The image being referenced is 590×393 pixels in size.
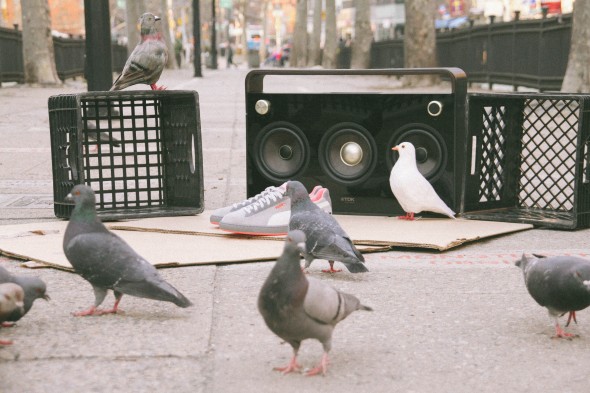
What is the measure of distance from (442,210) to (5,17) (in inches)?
1588

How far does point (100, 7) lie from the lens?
28.1 ft

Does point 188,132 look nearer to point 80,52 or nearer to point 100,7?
point 100,7

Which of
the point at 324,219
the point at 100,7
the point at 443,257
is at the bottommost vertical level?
the point at 443,257

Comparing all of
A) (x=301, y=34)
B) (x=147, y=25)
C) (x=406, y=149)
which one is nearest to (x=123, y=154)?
(x=147, y=25)

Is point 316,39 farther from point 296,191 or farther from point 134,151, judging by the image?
point 296,191

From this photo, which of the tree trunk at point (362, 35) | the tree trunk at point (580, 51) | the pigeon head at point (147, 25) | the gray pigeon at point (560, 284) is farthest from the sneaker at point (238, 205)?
the tree trunk at point (362, 35)

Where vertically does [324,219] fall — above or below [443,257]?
above

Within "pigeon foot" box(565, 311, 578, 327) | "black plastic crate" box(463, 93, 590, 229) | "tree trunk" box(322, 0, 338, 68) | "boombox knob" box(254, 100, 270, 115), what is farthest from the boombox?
"tree trunk" box(322, 0, 338, 68)

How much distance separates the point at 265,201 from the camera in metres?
5.02

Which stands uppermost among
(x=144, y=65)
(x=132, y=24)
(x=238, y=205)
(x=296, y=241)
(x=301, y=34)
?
(x=132, y=24)

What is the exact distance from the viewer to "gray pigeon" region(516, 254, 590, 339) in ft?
10.3

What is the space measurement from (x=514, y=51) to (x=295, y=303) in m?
19.6

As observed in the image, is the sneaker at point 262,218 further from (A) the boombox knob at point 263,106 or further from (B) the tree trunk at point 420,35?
(B) the tree trunk at point 420,35

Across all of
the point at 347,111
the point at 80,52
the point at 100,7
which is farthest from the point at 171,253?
the point at 80,52
